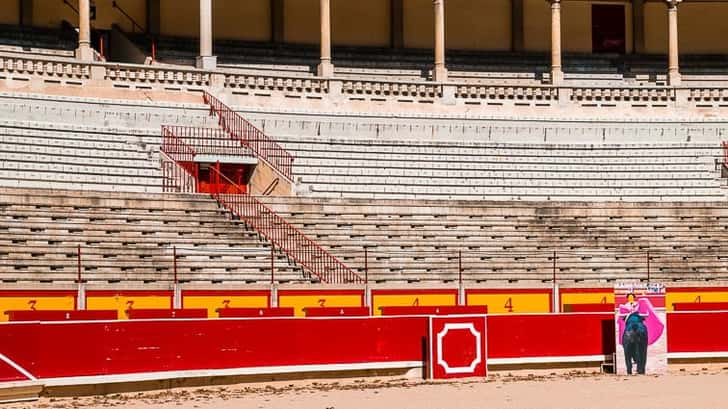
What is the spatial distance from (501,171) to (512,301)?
26.4ft

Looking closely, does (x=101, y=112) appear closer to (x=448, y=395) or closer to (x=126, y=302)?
(x=126, y=302)

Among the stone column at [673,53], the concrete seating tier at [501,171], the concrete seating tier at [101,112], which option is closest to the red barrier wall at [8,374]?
the concrete seating tier at [101,112]

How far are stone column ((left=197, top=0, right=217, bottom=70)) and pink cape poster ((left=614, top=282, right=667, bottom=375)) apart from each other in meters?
15.1

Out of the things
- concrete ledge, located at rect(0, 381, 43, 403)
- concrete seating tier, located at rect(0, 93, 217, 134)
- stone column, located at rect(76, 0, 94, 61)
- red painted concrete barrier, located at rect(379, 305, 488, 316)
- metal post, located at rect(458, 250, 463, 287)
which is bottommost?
concrete ledge, located at rect(0, 381, 43, 403)

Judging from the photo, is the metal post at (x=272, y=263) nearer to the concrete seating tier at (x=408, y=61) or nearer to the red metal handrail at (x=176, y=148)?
the red metal handrail at (x=176, y=148)

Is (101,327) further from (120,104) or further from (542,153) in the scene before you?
(542,153)

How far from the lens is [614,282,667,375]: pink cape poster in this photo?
22578 mm

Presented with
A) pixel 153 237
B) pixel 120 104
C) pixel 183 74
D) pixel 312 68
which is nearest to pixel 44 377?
pixel 153 237

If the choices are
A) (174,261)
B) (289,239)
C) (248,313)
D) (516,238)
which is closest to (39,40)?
(289,239)

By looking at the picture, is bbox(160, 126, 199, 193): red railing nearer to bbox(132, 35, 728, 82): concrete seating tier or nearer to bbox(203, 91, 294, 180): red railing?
bbox(203, 91, 294, 180): red railing

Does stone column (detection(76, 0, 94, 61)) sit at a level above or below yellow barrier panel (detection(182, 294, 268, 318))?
above

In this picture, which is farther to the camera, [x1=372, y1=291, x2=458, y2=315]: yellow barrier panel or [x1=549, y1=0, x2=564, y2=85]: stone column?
[x1=549, y1=0, x2=564, y2=85]: stone column

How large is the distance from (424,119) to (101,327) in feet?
56.8

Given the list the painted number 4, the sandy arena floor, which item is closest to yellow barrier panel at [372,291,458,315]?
the painted number 4
